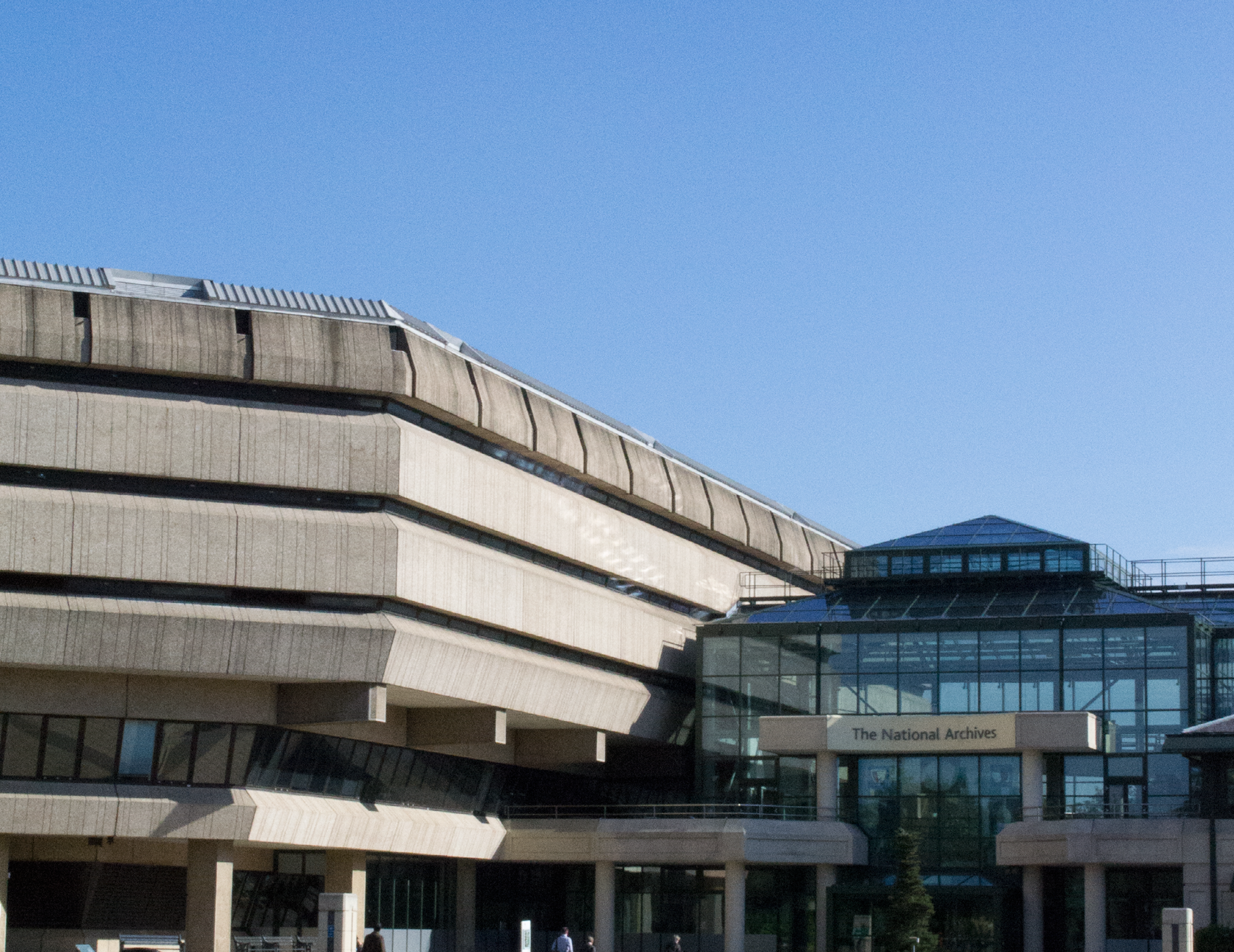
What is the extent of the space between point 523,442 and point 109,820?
17870mm

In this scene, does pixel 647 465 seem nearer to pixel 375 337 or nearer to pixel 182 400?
pixel 375 337

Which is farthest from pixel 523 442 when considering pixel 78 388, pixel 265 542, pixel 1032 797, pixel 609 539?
pixel 1032 797

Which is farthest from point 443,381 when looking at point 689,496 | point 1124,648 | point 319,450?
point 1124,648

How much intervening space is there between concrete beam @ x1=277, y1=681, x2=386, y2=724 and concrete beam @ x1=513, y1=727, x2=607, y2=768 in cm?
1259

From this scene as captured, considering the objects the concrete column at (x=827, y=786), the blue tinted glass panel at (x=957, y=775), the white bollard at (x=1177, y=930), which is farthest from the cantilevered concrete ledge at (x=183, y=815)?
the white bollard at (x=1177, y=930)

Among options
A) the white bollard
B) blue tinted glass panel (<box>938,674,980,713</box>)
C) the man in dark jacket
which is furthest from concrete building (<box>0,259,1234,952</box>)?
the man in dark jacket

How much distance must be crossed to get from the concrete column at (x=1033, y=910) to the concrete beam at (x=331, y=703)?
817 inches

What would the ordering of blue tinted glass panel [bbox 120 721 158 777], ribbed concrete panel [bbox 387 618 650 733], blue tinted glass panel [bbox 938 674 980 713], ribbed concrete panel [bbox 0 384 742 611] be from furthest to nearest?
blue tinted glass panel [bbox 938 674 980 713], ribbed concrete panel [bbox 387 618 650 733], blue tinted glass panel [bbox 120 721 158 777], ribbed concrete panel [bbox 0 384 742 611]

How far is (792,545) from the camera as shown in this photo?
3228 inches

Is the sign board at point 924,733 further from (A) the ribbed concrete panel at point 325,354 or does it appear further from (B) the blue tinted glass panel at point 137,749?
(B) the blue tinted glass panel at point 137,749

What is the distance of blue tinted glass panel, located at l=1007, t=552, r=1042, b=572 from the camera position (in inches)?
2645

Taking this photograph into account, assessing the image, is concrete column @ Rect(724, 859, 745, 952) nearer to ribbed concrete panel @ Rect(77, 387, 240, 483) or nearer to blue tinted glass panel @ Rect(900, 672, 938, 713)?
blue tinted glass panel @ Rect(900, 672, 938, 713)

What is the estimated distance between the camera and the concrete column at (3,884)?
50.8m

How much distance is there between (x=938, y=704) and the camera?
62.9 m
